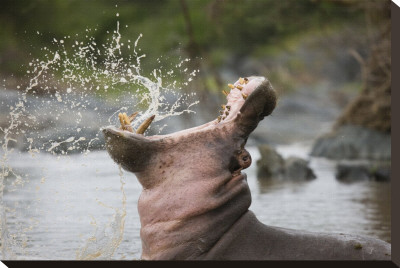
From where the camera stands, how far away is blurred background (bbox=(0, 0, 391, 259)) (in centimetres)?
723

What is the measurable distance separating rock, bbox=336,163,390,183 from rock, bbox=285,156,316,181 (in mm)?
338

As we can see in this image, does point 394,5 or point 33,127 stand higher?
point 394,5

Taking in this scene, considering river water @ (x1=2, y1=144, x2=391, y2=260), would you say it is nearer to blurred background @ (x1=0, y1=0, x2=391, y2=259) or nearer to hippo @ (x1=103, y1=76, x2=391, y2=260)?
blurred background @ (x1=0, y1=0, x2=391, y2=259)

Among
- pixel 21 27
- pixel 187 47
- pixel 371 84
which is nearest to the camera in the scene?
pixel 371 84

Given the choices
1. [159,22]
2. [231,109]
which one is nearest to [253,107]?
[231,109]

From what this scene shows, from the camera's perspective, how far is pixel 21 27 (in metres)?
18.7

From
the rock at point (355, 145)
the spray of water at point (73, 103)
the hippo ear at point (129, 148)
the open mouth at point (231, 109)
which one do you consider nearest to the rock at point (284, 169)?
the spray of water at point (73, 103)

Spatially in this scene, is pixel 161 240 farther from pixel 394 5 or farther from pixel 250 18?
pixel 250 18

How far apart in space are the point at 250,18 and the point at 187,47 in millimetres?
2166

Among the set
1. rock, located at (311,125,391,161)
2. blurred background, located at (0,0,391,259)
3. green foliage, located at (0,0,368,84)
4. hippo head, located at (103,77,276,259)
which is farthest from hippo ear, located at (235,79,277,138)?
green foliage, located at (0,0,368,84)

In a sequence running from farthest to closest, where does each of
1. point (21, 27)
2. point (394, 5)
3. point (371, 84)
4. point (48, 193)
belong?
point (21, 27) < point (371, 84) < point (48, 193) < point (394, 5)

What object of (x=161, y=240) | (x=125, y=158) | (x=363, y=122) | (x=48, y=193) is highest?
(x=125, y=158)

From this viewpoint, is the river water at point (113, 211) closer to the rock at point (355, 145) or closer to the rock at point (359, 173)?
the rock at point (359, 173)

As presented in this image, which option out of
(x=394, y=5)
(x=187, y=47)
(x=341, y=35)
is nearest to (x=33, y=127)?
(x=187, y=47)
